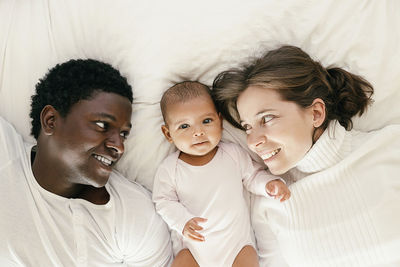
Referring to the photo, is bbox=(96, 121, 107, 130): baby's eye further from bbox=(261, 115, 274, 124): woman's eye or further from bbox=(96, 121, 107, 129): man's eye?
bbox=(261, 115, 274, 124): woman's eye

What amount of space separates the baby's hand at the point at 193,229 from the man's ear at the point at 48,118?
0.72 metres

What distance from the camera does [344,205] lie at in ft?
5.35

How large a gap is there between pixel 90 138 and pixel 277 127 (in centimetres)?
78

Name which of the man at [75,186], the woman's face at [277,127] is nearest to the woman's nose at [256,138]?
the woman's face at [277,127]

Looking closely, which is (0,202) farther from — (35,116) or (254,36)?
(254,36)

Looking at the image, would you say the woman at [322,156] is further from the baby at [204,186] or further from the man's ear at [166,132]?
the man's ear at [166,132]

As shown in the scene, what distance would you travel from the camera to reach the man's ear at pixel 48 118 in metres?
1.67

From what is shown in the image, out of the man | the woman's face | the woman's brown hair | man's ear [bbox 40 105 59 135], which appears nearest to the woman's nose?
the woman's face

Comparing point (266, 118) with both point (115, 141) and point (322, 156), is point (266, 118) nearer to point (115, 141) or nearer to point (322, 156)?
point (322, 156)

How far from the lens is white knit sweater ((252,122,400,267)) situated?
1.56m

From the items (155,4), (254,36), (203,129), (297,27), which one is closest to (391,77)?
(297,27)

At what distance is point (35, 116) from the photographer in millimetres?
1805

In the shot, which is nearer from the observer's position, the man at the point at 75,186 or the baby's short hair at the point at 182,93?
the man at the point at 75,186

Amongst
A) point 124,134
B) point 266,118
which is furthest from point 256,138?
point 124,134
